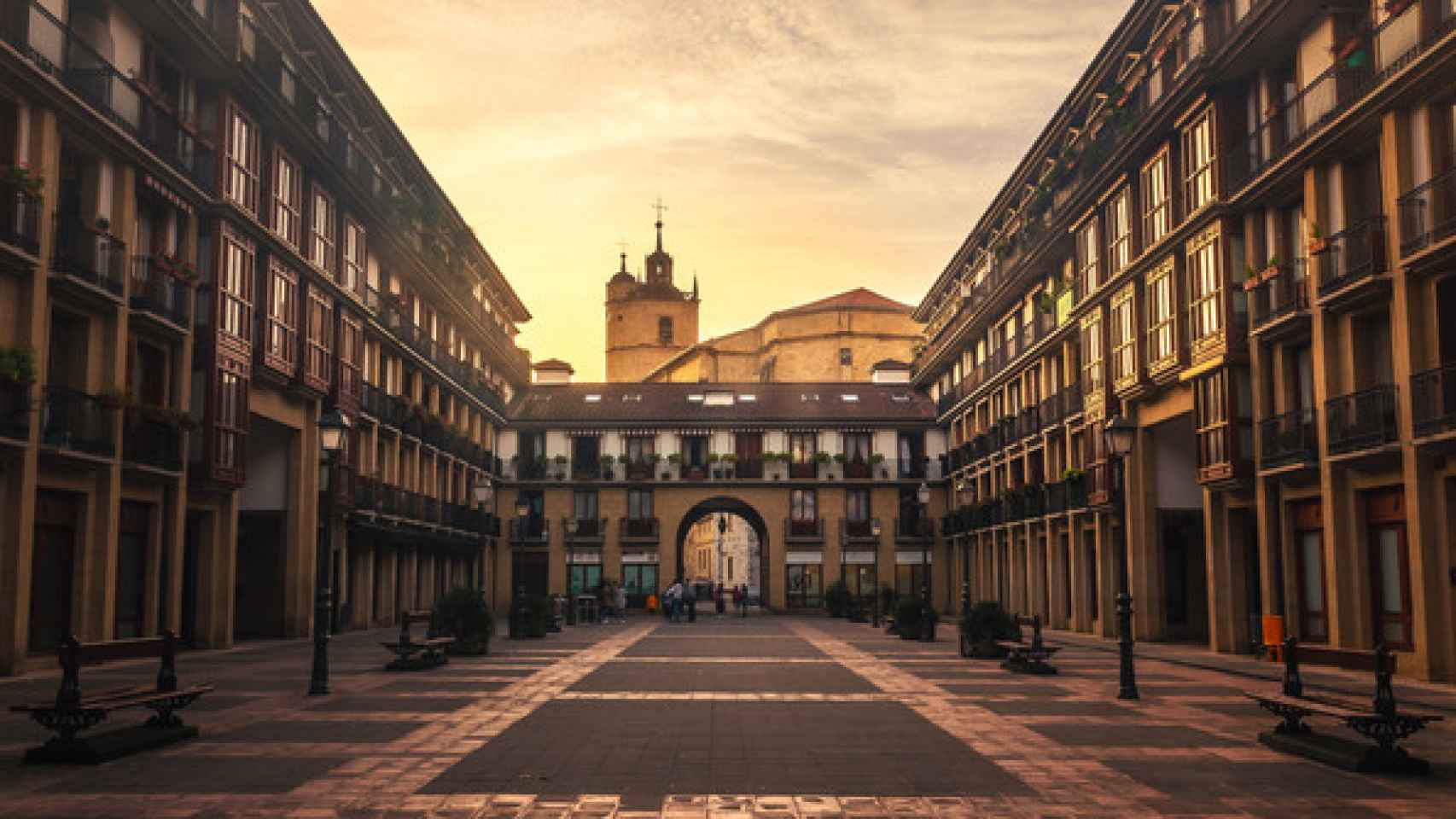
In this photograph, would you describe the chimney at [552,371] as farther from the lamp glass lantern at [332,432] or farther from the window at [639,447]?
the lamp glass lantern at [332,432]

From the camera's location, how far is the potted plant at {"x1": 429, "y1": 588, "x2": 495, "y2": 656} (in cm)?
2617

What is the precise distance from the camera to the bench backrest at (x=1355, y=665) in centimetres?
1110

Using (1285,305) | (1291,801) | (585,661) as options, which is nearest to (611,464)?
(585,661)

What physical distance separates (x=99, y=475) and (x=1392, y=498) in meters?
23.6

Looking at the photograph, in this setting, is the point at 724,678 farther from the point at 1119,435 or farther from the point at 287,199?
the point at 287,199

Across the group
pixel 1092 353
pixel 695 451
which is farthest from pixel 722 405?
pixel 1092 353

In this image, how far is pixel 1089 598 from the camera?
1502 inches

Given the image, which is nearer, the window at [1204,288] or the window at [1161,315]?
the window at [1204,288]

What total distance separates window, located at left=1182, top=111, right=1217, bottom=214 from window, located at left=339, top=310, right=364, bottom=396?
2329 cm

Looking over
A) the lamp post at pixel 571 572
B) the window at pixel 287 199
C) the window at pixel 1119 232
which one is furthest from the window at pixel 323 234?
the window at pixel 1119 232

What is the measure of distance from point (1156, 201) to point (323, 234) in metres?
22.6

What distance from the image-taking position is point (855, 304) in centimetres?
8912

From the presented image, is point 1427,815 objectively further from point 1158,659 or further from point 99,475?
point 99,475

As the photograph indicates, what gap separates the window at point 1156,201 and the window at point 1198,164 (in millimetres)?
958
